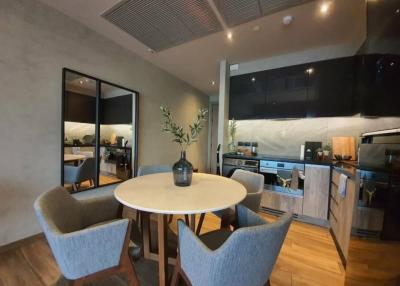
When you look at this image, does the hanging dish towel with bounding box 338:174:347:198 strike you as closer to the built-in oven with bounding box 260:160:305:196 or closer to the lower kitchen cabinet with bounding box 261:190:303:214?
the built-in oven with bounding box 260:160:305:196

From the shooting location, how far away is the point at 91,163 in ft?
8.18

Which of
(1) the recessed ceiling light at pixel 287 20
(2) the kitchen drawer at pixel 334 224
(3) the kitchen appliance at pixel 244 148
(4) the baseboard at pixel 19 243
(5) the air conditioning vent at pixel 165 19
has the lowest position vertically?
(4) the baseboard at pixel 19 243

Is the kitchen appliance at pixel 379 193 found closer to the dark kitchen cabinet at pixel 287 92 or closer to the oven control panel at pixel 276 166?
the oven control panel at pixel 276 166

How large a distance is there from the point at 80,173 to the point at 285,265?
2.57 metres

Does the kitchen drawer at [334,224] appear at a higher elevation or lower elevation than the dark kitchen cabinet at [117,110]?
lower

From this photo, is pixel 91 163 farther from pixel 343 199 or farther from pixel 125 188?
pixel 343 199

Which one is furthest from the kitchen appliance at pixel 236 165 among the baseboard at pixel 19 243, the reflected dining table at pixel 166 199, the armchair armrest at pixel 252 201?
the baseboard at pixel 19 243

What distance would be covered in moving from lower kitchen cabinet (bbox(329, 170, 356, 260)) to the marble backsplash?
88 cm

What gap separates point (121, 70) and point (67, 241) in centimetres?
262

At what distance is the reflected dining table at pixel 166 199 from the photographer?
1.02 metres

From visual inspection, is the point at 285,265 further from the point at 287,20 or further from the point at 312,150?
the point at 287,20

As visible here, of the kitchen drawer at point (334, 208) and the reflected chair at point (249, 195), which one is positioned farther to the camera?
the kitchen drawer at point (334, 208)

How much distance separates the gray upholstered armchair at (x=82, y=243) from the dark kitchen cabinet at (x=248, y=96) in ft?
9.40

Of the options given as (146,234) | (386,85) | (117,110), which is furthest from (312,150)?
(117,110)
